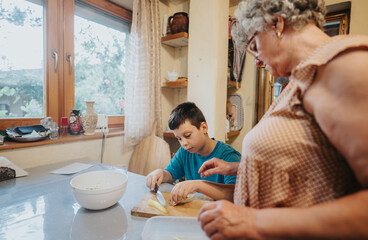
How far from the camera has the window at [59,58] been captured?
57.7 inches

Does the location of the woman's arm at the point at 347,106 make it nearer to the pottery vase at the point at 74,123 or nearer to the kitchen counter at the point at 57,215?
the kitchen counter at the point at 57,215

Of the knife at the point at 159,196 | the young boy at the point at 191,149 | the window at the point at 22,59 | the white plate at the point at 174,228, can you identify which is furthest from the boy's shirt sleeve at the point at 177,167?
the window at the point at 22,59

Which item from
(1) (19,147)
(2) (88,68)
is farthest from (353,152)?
(2) (88,68)

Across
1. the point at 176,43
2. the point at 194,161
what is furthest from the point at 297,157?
the point at 176,43

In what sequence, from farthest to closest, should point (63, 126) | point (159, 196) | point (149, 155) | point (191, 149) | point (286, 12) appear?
point (149, 155), point (63, 126), point (191, 149), point (159, 196), point (286, 12)

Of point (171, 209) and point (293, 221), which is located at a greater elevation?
point (293, 221)

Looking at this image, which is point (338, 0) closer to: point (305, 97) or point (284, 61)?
point (284, 61)

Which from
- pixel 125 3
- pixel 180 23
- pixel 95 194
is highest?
pixel 125 3

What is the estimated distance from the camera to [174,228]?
68cm

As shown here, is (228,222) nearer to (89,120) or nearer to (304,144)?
(304,144)

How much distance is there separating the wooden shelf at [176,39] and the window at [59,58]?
1.48ft

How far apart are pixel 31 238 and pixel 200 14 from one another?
1.94 meters

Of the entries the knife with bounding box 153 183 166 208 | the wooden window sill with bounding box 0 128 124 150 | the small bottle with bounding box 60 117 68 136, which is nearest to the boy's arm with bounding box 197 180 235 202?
the knife with bounding box 153 183 166 208

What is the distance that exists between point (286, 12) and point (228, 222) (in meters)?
0.51
